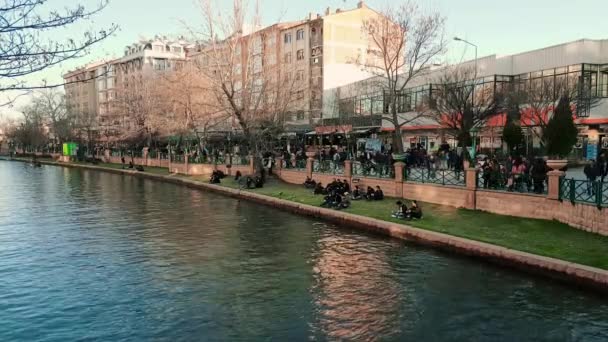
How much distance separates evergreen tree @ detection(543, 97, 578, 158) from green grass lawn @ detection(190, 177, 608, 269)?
878cm

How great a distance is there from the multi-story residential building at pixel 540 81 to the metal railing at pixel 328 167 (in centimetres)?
959

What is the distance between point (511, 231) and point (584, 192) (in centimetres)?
232

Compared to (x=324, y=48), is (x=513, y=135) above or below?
below

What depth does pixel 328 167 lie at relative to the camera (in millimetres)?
30297

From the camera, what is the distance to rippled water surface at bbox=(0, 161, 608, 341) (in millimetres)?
9906

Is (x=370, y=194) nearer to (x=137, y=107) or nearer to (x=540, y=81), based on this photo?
(x=540, y=81)

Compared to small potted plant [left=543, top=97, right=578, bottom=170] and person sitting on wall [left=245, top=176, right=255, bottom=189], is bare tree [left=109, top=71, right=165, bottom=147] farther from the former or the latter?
small potted plant [left=543, top=97, right=578, bottom=170]

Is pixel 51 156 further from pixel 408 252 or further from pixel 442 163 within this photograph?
pixel 408 252

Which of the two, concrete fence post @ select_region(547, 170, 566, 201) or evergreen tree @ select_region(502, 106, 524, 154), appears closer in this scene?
concrete fence post @ select_region(547, 170, 566, 201)

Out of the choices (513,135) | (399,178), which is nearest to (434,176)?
(399,178)

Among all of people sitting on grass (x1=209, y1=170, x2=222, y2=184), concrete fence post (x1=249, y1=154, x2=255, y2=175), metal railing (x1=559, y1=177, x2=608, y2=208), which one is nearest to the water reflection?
metal railing (x1=559, y1=177, x2=608, y2=208)

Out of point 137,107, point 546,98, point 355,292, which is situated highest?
point 137,107

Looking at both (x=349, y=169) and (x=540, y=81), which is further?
(x=540, y=81)

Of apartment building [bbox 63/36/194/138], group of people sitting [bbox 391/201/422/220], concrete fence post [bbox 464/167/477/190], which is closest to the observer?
group of people sitting [bbox 391/201/422/220]
